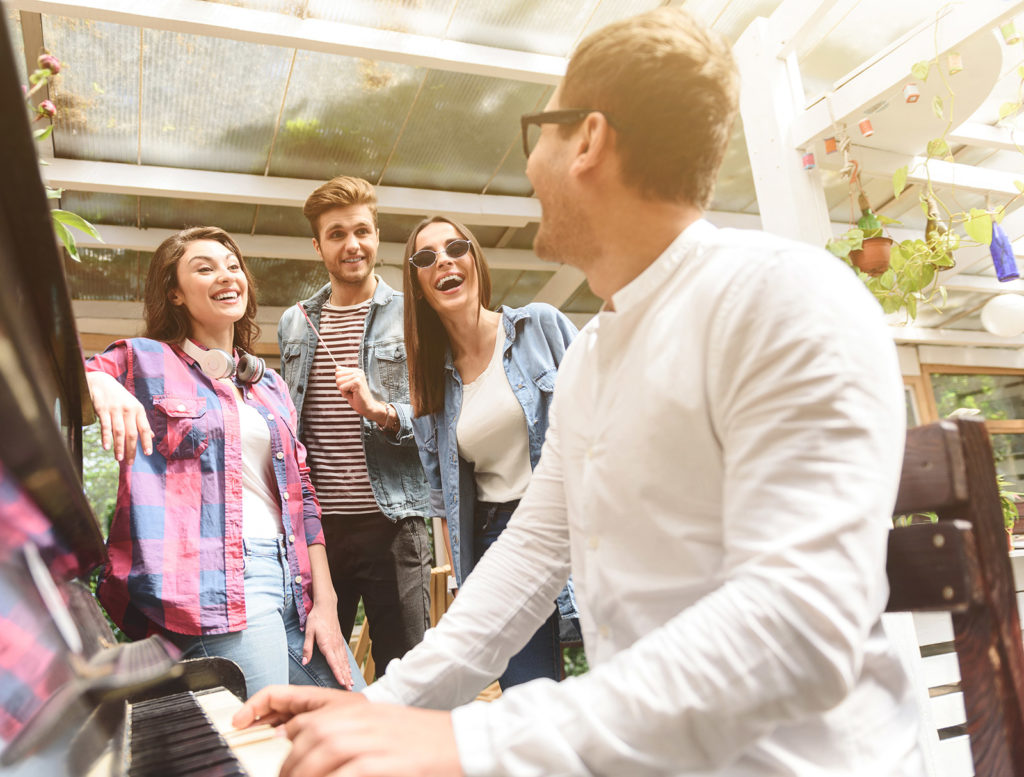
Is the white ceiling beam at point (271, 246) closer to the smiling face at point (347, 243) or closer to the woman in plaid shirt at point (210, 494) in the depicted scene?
the smiling face at point (347, 243)

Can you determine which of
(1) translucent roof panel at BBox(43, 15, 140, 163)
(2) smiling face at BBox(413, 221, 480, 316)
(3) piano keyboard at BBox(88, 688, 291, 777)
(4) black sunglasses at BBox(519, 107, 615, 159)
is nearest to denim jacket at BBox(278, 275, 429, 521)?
(2) smiling face at BBox(413, 221, 480, 316)

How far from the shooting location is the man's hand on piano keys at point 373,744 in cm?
56

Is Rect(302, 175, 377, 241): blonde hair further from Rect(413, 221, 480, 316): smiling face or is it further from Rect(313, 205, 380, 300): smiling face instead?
Rect(413, 221, 480, 316): smiling face

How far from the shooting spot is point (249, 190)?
5074 mm

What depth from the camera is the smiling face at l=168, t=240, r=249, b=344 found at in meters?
2.09

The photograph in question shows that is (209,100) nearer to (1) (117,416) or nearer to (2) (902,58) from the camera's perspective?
(2) (902,58)

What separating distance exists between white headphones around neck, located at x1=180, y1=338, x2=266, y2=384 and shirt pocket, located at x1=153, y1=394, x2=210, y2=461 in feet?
0.40

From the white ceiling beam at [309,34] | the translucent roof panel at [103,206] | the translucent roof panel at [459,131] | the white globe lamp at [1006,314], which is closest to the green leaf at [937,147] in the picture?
the white ceiling beam at [309,34]

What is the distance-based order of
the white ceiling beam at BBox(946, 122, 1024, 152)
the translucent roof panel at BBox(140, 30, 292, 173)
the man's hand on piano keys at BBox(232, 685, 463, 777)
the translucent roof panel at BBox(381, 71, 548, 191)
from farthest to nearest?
the white ceiling beam at BBox(946, 122, 1024, 152)
the translucent roof panel at BBox(381, 71, 548, 191)
the translucent roof panel at BBox(140, 30, 292, 173)
the man's hand on piano keys at BBox(232, 685, 463, 777)

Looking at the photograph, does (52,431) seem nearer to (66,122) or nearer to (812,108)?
(812,108)

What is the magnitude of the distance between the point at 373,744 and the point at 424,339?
177 centimetres

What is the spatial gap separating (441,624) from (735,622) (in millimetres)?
519

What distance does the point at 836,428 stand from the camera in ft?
2.02

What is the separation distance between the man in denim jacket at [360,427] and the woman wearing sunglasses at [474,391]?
0.68ft
